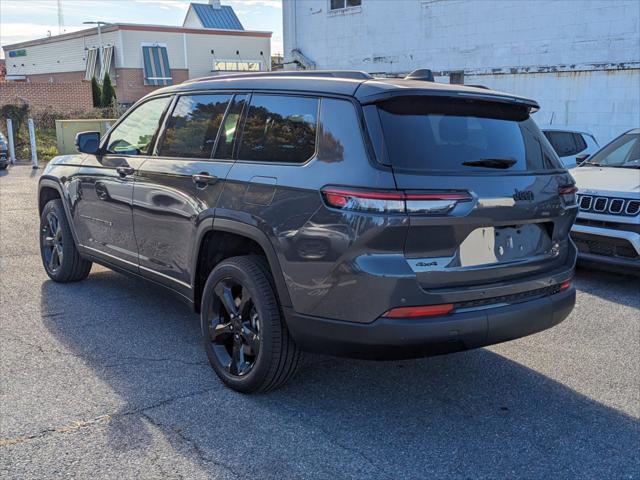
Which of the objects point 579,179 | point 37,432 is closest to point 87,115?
point 579,179

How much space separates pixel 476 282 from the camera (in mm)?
3234

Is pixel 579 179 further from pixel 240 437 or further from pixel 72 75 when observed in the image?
pixel 72 75

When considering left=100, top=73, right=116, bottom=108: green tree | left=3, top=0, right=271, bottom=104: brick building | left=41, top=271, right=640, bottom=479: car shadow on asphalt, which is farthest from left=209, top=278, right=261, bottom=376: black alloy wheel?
left=3, top=0, right=271, bottom=104: brick building

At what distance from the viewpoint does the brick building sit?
3819 cm

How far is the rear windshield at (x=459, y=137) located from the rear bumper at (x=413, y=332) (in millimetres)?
757

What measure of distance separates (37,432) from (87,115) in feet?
74.3

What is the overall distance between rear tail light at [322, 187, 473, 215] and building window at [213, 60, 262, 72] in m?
39.6

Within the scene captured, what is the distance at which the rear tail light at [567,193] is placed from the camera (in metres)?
3.67

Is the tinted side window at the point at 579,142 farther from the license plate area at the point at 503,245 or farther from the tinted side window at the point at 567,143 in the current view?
the license plate area at the point at 503,245

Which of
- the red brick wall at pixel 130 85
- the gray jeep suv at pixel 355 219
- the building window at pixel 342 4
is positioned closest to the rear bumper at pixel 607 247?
the gray jeep suv at pixel 355 219

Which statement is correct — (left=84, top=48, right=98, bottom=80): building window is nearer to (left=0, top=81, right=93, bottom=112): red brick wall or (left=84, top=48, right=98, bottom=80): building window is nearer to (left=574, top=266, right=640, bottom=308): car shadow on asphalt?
(left=0, top=81, right=93, bottom=112): red brick wall

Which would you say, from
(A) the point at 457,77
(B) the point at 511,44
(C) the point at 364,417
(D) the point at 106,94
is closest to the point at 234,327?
(C) the point at 364,417

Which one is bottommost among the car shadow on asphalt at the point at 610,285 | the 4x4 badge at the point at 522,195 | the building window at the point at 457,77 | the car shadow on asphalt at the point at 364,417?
the car shadow on asphalt at the point at 610,285

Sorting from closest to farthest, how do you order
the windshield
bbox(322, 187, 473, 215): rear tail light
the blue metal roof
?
bbox(322, 187, 473, 215): rear tail light, the windshield, the blue metal roof
